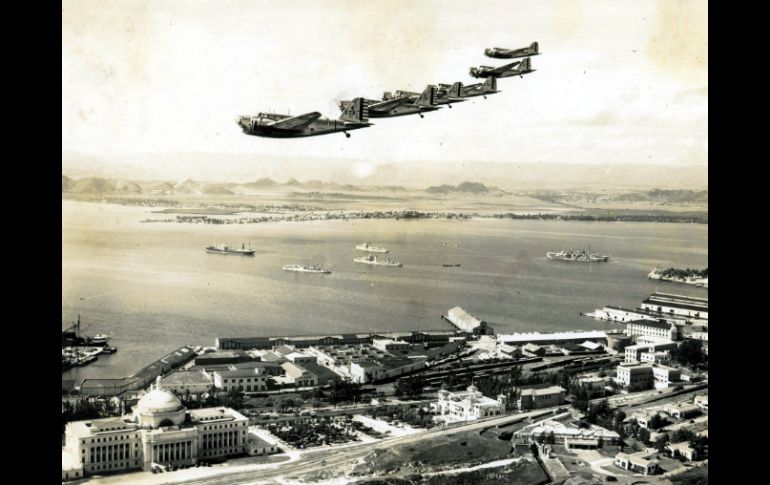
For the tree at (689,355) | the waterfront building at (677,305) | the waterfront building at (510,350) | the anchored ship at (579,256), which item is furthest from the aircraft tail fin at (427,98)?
the waterfront building at (677,305)

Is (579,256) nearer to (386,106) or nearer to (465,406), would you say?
(465,406)

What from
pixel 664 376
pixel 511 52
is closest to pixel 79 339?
pixel 511 52

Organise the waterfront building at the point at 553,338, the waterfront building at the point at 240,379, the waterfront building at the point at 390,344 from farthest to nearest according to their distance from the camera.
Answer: the waterfront building at the point at 553,338, the waterfront building at the point at 390,344, the waterfront building at the point at 240,379

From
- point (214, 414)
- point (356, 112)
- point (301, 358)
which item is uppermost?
point (356, 112)

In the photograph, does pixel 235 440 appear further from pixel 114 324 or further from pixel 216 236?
pixel 216 236

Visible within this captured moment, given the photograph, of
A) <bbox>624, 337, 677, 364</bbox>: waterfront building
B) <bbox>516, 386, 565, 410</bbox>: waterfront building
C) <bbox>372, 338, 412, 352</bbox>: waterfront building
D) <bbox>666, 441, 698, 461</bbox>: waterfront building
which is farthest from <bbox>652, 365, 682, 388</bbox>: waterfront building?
<bbox>372, 338, 412, 352</bbox>: waterfront building

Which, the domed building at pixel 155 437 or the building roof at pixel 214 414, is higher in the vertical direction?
the building roof at pixel 214 414

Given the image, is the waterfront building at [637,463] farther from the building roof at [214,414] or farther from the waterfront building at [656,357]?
the building roof at [214,414]
